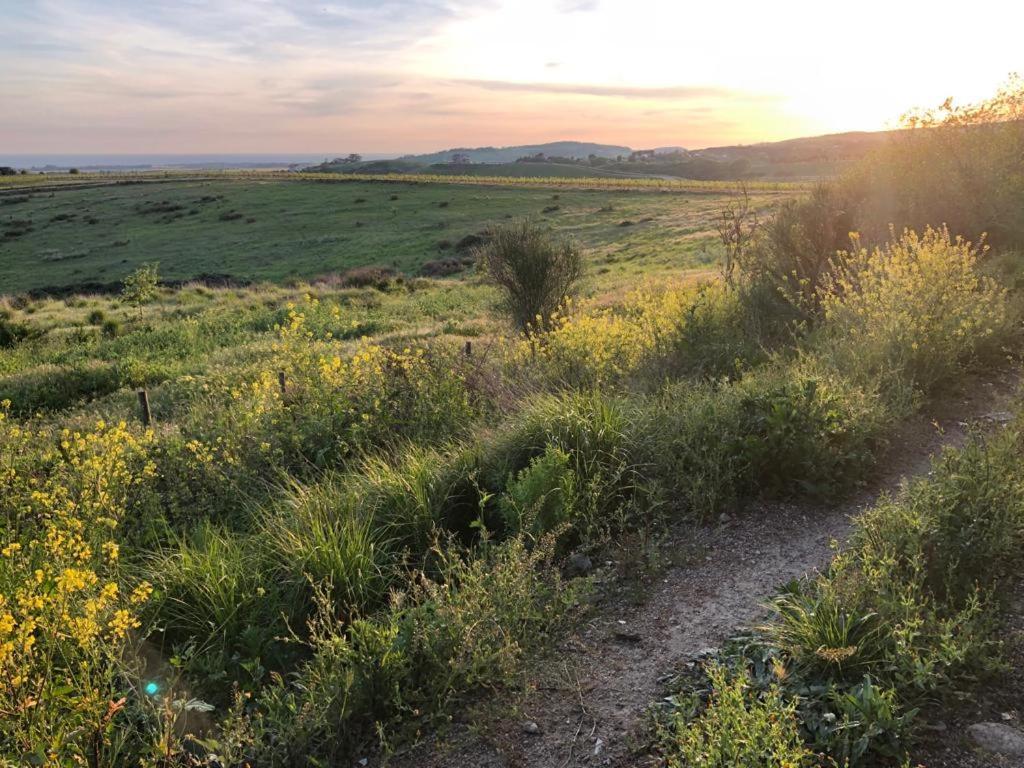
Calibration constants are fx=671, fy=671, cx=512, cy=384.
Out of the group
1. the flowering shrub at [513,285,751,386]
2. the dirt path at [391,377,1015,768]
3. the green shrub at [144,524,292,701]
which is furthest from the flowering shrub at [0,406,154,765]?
the flowering shrub at [513,285,751,386]

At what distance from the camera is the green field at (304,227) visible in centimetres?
4406

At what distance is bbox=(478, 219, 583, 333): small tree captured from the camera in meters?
15.6

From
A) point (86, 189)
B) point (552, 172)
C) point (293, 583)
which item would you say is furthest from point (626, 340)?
point (552, 172)

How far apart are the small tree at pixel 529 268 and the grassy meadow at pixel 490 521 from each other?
4.40 m

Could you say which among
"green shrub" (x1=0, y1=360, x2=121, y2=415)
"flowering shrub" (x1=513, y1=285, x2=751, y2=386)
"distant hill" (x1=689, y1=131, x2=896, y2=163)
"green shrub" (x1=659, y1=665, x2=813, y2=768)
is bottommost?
"green shrub" (x1=0, y1=360, x2=121, y2=415)

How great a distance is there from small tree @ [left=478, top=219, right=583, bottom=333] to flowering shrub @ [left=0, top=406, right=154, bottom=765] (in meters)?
10.6

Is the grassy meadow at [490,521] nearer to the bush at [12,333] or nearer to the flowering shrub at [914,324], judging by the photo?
the flowering shrub at [914,324]

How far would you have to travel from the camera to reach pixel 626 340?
8781 millimetres

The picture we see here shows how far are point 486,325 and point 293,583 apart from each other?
53.9 feet

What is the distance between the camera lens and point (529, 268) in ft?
51.4

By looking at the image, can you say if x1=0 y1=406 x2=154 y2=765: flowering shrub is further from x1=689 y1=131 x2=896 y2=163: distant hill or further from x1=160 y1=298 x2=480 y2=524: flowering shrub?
x1=689 y1=131 x2=896 y2=163: distant hill

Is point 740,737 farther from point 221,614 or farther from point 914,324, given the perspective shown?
point 914,324

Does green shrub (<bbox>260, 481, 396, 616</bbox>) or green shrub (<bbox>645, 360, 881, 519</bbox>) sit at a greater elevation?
green shrub (<bbox>645, 360, 881, 519</bbox>)

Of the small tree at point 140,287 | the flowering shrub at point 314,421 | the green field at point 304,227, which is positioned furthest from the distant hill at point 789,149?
the flowering shrub at point 314,421
